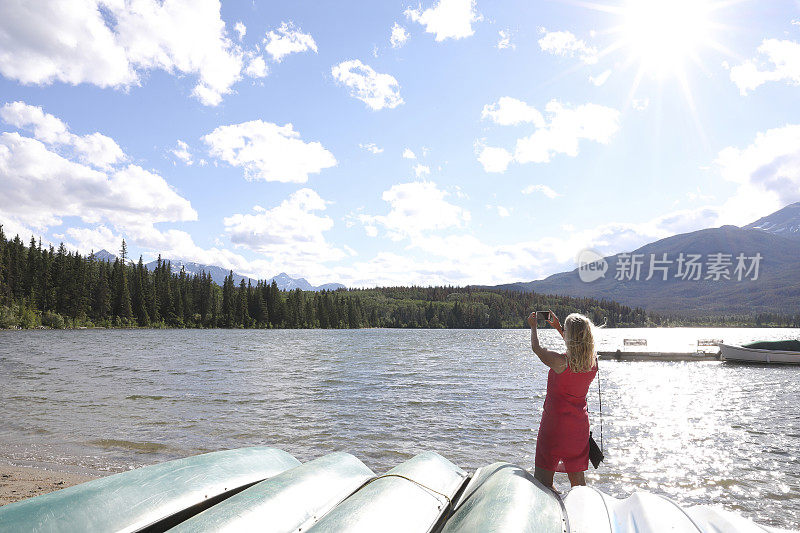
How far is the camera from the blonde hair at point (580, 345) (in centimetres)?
477

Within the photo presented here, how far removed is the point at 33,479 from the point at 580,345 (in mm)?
8810

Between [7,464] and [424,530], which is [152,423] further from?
[424,530]

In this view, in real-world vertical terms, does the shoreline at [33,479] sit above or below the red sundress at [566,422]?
below

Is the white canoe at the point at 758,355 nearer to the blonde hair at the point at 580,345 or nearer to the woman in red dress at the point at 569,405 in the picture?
the woman in red dress at the point at 569,405

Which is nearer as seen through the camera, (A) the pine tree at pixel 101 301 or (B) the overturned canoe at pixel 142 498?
(B) the overturned canoe at pixel 142 498

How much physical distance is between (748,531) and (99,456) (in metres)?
10.9

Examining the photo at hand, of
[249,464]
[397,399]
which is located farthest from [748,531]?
[397,399]

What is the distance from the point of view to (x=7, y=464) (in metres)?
9.15

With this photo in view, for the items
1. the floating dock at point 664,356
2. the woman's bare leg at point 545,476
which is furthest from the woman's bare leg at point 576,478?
the floating dock at point 664,356

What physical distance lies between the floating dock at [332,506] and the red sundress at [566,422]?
1.00 feet

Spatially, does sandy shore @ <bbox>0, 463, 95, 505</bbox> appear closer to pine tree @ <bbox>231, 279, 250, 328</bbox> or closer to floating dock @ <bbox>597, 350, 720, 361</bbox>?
floating dock @ <bbox>597, 350, 720, 361</bbox>

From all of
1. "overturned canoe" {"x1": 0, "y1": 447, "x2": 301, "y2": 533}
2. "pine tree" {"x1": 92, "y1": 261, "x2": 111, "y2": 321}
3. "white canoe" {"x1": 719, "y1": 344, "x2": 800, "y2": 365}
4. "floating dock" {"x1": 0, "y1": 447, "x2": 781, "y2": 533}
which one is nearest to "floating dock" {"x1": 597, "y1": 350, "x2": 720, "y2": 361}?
"white canoe" {"x1": 719, "y1": 344, "x2": 800, "y2": 365}

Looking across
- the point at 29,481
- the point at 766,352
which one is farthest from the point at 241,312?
the point at 29,481

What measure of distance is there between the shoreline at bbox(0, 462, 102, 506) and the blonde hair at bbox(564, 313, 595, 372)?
7.46 m
